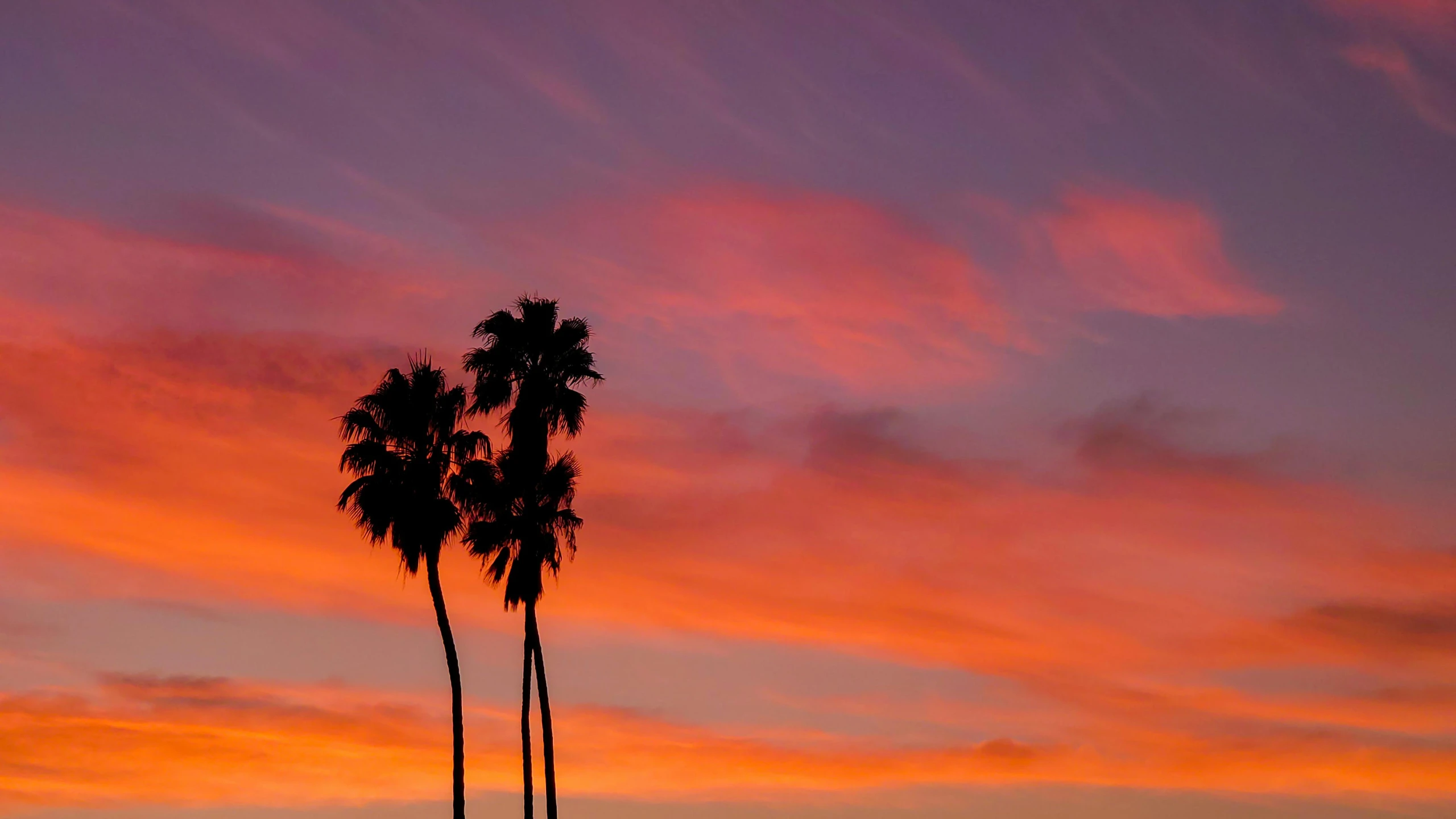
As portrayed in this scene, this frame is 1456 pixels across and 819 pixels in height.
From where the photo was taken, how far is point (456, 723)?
6912 cm

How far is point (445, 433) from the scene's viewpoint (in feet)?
229

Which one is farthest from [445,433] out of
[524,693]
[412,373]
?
[524,693]

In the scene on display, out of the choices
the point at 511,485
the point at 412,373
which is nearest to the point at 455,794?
the point at 511,485

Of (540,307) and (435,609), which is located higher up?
(540,307)

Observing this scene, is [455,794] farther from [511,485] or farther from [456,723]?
[511,485]

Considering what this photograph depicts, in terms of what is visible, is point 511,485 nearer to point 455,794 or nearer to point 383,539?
point 383,539

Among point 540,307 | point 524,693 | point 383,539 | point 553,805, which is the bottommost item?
point 553,805

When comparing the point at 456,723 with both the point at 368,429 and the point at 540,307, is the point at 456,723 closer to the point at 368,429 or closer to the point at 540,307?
the point at 368,429

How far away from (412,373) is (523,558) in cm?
848

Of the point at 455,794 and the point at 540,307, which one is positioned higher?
the point at 540,307

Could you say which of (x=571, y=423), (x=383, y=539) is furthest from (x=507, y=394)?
(x=383, y=539)

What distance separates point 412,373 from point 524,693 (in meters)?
13.5

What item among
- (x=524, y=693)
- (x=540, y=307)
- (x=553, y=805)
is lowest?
(x=553, y=805)

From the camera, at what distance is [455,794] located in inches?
2667
